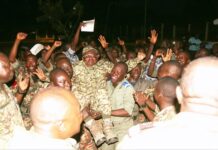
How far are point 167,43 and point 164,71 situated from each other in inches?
191

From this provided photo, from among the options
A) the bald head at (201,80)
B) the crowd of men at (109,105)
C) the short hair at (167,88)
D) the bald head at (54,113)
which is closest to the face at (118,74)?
the crowd of men at (109,105)

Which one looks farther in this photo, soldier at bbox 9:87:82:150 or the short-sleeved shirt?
the short-sleeved shirt

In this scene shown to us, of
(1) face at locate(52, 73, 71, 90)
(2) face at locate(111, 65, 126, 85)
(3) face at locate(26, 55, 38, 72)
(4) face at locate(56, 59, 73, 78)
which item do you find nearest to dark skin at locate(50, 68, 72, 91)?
(1) face at locate(52, 73, 71, 90)

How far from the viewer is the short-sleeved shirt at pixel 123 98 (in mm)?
5766

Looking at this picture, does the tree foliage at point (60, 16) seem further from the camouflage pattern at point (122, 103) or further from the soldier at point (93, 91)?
the camouflage pattern at point (122, 103)

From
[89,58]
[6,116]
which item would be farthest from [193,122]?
[89,58]

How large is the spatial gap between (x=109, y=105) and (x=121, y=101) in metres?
0.23

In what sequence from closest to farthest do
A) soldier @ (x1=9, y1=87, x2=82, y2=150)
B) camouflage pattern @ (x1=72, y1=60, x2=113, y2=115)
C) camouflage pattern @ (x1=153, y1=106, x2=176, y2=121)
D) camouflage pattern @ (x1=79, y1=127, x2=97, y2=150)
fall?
1. soldier @ (x1=9, y1=87, x2=82, y2=150)
2. camouflage pattern @ (x1=153, y1=106, x2=176, y2=121)
3. camouflage pattern @ (x1=72, y1=60, x2=113, y2=115)
4. camouflage pattern @ (x1=79, y1=127, x2=97, y2=150)

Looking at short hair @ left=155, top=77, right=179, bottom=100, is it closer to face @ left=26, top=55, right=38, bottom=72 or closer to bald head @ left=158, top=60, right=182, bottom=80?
bald head @ left=158, top=60, right=182, bottom=80

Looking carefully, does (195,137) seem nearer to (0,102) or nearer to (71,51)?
(0,102)

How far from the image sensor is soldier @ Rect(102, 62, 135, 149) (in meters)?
5.77

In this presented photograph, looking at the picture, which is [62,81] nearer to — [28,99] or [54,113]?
[28,99]

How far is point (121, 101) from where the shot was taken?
582 centimetres

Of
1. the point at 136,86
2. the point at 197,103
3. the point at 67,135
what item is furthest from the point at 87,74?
the point at 197,103
